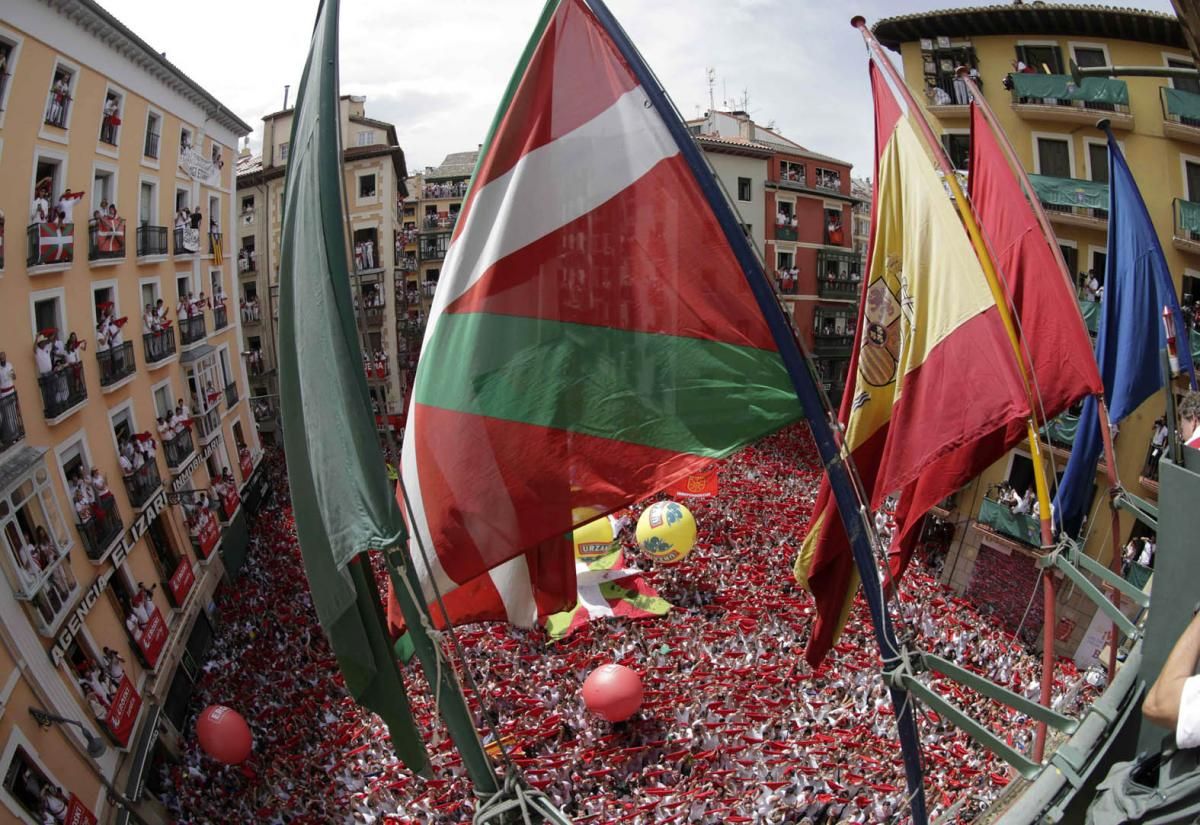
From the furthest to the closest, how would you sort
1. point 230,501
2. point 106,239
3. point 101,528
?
point 230,501
point 106,239
point 101,528

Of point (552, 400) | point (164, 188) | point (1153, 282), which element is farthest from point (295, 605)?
point (1153, 282)

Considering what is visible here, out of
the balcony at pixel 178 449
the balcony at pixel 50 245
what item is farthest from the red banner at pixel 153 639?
the balcony at pixel 50 245

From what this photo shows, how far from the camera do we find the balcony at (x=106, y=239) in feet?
48.3

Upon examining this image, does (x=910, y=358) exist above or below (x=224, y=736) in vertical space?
above

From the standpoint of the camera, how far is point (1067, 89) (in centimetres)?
1909

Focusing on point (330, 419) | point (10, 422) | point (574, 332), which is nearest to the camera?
point (330, 419)

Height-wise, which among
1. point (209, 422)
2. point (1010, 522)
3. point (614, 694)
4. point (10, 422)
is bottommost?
point (614, 694)

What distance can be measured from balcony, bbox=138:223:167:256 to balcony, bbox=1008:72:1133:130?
70.5 ft

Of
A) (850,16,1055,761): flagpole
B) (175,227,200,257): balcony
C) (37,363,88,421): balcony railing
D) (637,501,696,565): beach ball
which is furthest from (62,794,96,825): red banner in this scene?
(175,227,200,257): balcony

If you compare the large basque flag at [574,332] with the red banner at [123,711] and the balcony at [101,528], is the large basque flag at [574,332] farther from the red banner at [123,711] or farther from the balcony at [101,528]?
the balcony at [101,528]

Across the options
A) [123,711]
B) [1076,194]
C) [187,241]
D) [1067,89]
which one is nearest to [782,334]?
[123,711]

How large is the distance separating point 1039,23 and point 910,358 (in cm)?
1974

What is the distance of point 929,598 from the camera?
18141mm

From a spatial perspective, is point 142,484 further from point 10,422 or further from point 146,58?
point 146,58
